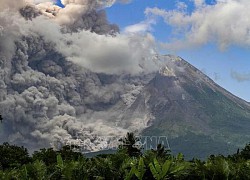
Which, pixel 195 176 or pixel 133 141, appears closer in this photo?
pixel 195 176

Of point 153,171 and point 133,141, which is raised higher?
point 133,141

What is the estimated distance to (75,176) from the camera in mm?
41344

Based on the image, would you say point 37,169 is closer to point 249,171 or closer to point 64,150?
point 249,171

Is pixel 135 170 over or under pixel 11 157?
under

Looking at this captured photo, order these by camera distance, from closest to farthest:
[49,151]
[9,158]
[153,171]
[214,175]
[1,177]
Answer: [1,177] < [153,171] < [214,175] < [9,158] < [49,151]

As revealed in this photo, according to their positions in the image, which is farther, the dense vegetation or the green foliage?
the green foliage

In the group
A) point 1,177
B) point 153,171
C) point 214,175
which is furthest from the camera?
point 214,175

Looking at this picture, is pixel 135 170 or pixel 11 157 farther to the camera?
pixel 11 157

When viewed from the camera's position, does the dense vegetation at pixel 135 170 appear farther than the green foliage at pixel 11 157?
No

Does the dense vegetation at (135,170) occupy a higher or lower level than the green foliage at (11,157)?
lower

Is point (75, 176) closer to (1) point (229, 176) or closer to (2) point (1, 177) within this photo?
(2) point (1, 177)

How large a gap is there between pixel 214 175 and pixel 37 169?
17.7 m

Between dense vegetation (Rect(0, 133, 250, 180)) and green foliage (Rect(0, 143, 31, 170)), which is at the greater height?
green foliage (Rect(0, 143, 31, 170))

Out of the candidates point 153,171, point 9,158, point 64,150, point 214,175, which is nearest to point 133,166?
point 153,171
